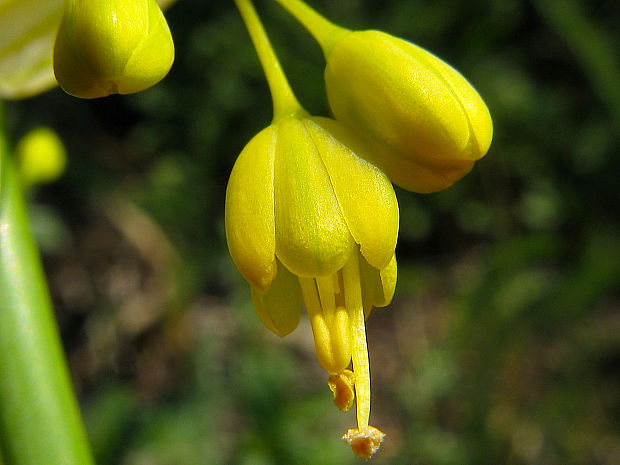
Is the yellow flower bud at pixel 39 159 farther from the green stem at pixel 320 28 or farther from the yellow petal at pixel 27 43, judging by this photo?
the green stem at pixel 320 28

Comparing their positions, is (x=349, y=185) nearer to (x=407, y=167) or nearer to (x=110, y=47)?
(x=407, y=167)

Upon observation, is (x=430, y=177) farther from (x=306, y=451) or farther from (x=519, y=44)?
(x=519, y=44)

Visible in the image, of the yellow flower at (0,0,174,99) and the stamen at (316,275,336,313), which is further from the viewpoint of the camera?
the yellow flower at (0,0,174,99)

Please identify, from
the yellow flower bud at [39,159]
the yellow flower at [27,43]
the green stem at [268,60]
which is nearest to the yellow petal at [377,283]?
the green stem at [268,60]

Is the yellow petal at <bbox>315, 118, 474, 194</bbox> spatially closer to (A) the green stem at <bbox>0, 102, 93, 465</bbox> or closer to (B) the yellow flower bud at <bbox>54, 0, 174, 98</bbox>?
(B) the yellow flower bud at <bbox>54, 0, 174, 98</bbox>

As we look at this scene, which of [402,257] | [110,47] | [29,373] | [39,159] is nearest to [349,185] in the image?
[110,47]

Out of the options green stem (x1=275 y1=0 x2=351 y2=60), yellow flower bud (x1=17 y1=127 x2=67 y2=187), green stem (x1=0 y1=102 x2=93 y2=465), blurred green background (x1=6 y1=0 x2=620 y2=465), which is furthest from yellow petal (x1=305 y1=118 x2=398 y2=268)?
blurred green background (x1=6 y1=0 x2=620 y2=465)
